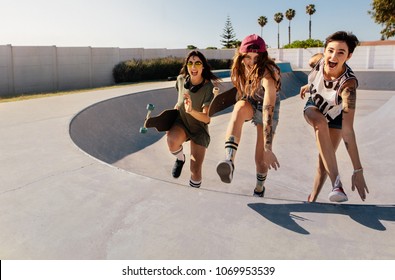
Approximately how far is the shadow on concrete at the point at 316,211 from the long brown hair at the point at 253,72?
122 centimetres

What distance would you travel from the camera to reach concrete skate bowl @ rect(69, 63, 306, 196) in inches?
299

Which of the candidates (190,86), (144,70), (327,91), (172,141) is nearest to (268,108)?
(327,91)

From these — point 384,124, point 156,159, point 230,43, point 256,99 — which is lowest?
point 156,159

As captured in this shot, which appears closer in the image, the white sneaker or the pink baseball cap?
the white sneaker

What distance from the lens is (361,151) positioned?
8.16 meters

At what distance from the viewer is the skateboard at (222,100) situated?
14.1ft

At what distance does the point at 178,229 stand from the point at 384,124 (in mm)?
7818

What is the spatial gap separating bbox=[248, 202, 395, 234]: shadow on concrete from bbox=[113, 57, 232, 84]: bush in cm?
2085

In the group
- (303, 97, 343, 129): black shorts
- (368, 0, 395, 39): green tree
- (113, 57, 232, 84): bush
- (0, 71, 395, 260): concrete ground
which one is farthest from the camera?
(368, 0, 395, 39): green tree

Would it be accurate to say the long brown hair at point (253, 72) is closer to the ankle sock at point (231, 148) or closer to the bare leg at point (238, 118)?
the bare leg at point (238, 118)

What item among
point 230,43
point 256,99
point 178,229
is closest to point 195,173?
point 256,99

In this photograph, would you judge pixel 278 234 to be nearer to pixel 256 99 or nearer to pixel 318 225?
pixel 318 225

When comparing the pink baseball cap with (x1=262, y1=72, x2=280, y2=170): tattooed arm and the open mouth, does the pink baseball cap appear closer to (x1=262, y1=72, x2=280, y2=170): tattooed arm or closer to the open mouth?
(x1=262, y1=72, x2=280, y2=170): tattooed arm

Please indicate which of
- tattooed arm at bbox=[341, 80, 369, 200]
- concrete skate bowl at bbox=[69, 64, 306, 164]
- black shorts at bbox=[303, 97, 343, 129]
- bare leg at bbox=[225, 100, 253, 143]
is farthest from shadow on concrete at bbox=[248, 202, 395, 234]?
concrete skate bowl at bbox=[69, 64, 306, 164]
